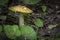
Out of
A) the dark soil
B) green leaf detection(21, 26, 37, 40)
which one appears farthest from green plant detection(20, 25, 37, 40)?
the dark soil

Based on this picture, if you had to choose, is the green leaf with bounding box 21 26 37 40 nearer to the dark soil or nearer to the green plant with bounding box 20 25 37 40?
the green plant with bounding box 20 25 37 40

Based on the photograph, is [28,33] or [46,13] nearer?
[28,33]

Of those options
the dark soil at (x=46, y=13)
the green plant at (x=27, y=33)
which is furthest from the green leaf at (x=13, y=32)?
the dark soil at (x=46, y=13)

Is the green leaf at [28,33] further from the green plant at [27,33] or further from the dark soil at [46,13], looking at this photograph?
the dark soil at [46,13]

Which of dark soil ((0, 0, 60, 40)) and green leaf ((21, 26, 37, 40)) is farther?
dark soil ((0, 0, 60, 40))

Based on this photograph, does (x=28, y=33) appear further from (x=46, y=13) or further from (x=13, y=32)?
(x=46, y=13)

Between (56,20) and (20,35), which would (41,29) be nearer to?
(56,20)

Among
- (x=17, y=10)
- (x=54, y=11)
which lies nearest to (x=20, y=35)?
(x=17, y=10)

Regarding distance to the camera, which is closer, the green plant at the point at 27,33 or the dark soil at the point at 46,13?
the green plant at the point at 27,33

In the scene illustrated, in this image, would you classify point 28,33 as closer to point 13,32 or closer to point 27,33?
point 27,33

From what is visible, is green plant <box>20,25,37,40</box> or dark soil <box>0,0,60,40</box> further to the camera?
dark soil <box>0,0,60,40</box>

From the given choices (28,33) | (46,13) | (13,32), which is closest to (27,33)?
(28,33)
